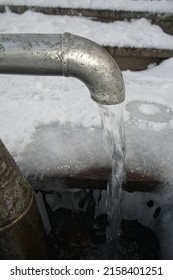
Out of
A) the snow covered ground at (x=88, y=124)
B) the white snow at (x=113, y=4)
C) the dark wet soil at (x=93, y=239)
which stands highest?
the white snow at (x=113, y=4)

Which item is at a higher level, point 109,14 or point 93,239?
point 109,14

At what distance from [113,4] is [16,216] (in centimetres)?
181

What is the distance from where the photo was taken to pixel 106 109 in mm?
1114

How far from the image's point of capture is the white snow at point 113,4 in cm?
221

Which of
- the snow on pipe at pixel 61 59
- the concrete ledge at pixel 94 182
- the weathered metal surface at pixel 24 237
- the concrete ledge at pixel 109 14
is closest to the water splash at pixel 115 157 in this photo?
the concrete ledge at pixel 94 182

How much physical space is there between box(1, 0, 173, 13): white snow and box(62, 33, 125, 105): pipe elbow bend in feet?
4.78

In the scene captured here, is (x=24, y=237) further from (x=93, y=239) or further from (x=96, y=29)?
(x=96, y=29)

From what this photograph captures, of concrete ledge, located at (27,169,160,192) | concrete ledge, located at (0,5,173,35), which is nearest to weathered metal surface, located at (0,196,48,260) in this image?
concrete ledge, located at (27,169,160,192)

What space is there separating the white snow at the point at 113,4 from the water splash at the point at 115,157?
1.34 m

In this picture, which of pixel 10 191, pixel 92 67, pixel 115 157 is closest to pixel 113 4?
pixel 115 157

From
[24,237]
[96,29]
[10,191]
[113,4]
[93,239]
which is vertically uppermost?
[113,4]

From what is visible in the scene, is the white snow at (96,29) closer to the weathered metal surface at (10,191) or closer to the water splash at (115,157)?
the water splash at (115,157)

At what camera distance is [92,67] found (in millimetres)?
945

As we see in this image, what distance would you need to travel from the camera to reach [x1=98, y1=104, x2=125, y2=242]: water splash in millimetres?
1162
